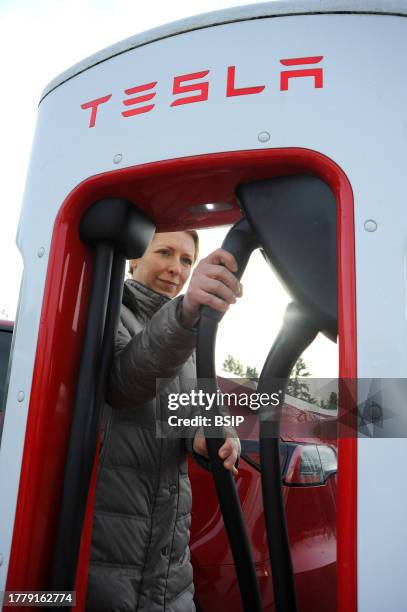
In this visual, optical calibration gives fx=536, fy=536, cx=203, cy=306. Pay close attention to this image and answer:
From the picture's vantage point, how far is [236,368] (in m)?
1.48

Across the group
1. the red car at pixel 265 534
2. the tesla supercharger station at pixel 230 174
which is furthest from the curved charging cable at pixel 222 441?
the red car at pixel 265 534

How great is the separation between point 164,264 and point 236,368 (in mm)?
457

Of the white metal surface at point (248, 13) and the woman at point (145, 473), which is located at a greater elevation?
the white metal surface at point (248, 13)

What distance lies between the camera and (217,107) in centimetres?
100

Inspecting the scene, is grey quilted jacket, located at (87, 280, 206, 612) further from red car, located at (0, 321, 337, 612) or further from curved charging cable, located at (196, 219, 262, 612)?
red car, located at (0, 321, 337, 612)

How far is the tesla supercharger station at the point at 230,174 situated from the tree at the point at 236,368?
1.25ft

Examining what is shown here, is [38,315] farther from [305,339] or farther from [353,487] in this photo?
[353,487]

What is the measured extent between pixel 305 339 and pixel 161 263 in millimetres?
788

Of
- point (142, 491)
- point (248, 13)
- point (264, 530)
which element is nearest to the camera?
point (248, 13)

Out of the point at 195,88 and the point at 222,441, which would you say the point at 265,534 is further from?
the point at 195,88

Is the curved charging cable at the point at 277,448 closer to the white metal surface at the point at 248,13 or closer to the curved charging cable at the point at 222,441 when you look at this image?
the curved charging cable at the point at 222,441

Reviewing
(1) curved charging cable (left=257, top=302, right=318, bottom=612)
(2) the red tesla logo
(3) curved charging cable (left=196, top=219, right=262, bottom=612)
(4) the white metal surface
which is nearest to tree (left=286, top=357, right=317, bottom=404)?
(1) curved charging cable (left=257, top=302, right=318, bottom=612)

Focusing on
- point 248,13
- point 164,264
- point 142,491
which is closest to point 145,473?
point 142,491

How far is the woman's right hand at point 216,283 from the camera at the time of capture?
1.07m
